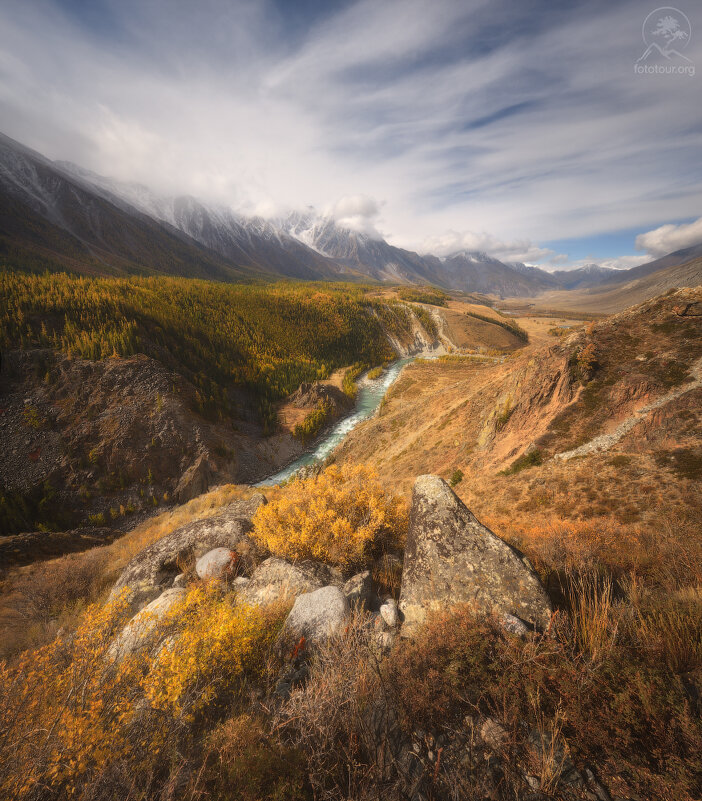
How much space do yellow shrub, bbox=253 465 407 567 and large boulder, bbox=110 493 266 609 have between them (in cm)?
85

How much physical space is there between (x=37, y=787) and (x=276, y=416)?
4278 centimetres

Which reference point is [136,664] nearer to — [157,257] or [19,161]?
[157,257]

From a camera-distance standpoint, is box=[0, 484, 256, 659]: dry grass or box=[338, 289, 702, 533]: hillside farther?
box=[338, 289, 702, 533]: hillside

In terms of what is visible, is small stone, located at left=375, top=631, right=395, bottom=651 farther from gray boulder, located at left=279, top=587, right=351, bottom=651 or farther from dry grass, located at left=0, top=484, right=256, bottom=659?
dry grass, located at left=0, top=484, right=256, bottom=659

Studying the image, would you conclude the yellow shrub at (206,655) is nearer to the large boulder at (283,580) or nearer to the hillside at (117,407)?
the large boulder at (283,580)

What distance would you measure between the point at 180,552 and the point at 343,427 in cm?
3696

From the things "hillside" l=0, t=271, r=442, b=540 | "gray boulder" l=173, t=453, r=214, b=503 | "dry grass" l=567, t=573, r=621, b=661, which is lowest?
"gray boulder" l=173, t=453, r=214, b=503

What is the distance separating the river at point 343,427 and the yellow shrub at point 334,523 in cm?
2527

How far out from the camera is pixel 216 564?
851 centimetres

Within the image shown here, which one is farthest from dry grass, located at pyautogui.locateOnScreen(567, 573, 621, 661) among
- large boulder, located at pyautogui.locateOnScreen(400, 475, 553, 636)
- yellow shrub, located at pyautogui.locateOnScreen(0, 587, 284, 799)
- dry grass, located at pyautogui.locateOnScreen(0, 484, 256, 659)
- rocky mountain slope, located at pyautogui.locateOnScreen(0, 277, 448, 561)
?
rocky mountain slope, located at pyautogui.locateOnScreen(0, 277, 448, 561)

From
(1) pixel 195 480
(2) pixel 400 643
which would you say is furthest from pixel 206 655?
(1) pixel 195 480

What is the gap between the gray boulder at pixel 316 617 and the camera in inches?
206

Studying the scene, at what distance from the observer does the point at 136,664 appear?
4.35 m

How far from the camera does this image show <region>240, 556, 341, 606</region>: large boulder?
6783 millimetres
